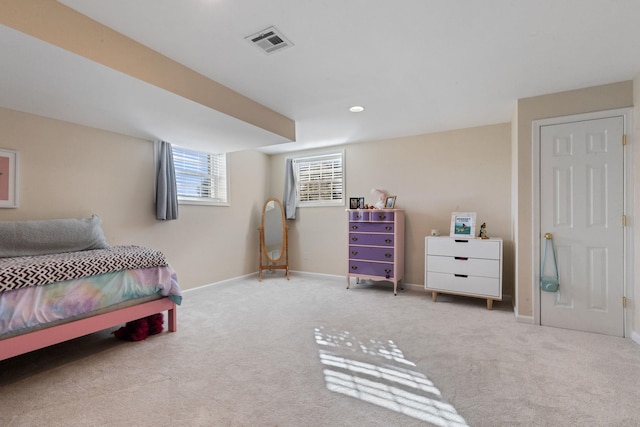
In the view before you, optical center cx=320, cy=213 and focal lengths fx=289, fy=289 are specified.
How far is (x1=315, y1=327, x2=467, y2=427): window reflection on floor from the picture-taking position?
1629 millimetres

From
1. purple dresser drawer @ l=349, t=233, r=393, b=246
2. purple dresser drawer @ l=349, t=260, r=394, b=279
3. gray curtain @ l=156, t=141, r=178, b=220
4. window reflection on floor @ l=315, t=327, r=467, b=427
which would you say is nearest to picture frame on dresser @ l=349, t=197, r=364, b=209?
purple dresser drawer @ l=349, t=233, r=393, b=246

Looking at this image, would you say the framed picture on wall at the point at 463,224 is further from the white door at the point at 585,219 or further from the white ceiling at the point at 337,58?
the white ceiling at the point at 337,58

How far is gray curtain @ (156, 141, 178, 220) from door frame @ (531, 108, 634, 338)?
4.11m

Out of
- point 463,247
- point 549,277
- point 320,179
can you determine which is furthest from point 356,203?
point 549,277

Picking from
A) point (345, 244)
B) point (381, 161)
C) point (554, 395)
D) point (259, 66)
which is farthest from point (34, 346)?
point (381, 161)

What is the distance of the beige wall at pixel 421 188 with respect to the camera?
3.82 m

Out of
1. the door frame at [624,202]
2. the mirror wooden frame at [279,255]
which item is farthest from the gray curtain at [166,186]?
the door frame at [624,202]

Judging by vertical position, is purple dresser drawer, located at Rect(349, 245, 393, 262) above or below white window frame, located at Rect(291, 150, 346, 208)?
below

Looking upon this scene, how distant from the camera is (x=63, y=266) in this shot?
81.0 inches

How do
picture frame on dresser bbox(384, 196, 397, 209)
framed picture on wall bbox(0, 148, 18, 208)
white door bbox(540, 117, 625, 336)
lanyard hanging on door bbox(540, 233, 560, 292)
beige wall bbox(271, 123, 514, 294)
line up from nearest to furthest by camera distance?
1. framed picture on wall bbox(0, 148, 18, 208)
2. white door bbox(540, 117, 625, 336)
3. lanyard hanging on door bbox(540, 233, 560, 292)
4. beige wall bbox(271, 123, 514, 294)
5. picture frame on dresser bbox(384, 196, 397, 209)

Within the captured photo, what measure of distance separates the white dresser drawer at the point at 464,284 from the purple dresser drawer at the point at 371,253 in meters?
0.60

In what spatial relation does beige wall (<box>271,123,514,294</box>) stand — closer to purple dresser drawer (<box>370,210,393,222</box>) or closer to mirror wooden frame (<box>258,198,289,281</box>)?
mirror wooden frame (<box>258,198,289,281</box>)

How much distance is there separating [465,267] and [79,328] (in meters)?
3.80

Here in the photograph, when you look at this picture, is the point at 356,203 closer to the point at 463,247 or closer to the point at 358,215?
the point at 358,215
